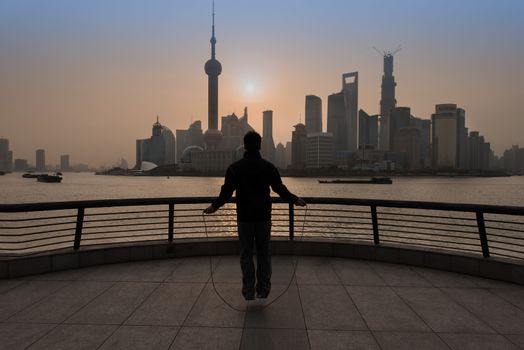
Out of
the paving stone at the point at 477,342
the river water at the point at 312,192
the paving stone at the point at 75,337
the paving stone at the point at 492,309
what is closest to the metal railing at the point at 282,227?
the paving stone at the point at 492,309

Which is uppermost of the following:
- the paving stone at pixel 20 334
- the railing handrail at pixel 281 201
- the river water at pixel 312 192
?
the railing handrail at pixel 281 201

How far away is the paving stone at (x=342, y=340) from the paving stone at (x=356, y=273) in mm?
1657

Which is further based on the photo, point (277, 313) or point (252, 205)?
point (252, 205)

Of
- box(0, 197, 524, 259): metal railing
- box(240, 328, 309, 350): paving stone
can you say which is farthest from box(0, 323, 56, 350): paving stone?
box(240, 328, 309, 350): paving stone

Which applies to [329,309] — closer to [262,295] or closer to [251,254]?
[262,295]

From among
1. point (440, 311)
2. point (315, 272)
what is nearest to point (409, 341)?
point (440, 311)

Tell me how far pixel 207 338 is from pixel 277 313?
39.0 inches

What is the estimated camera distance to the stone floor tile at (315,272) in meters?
5.31

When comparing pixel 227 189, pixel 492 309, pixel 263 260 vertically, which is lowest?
pixel 492 309

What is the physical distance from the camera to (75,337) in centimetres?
347

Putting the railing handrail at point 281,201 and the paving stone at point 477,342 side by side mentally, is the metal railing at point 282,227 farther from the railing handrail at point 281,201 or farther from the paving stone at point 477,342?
the paving stone at point 477,342

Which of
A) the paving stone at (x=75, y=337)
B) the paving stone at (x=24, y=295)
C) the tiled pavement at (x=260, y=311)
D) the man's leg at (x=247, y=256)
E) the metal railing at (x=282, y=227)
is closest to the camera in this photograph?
the paving stone at (x=75, y=337)

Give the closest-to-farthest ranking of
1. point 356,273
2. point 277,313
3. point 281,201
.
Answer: point 277,313, point 356,273, point 281,201

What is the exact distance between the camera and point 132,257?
6398mm
